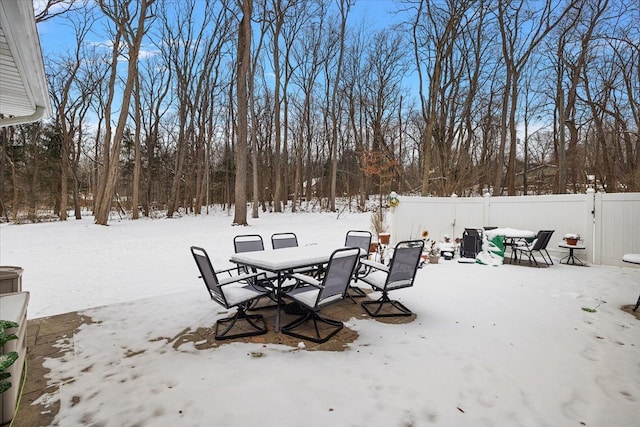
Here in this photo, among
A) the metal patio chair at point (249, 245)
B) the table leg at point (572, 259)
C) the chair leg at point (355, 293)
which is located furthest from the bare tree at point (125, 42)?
the table leg at point (572, 259)

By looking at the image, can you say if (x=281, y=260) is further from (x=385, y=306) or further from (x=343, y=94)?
(x=343, y=94)

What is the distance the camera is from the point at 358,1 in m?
17.4

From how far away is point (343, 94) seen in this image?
836 inches

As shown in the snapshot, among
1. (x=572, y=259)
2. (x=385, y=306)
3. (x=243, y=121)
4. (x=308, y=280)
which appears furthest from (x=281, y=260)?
(x=243, y=121)

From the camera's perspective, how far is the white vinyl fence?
259 inches

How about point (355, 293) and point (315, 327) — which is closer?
point (315, 327)

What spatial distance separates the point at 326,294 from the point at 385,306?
4.29ft

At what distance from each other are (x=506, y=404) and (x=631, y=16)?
1457 cm

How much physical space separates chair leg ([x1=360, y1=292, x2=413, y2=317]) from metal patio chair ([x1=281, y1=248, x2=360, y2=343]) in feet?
1.91

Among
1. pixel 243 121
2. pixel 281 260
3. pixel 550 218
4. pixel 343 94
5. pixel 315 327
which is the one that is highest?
pixel 343 94

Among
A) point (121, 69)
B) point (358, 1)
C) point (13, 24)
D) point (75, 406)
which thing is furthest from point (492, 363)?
point (121, 69)

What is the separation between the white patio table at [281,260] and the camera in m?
3.56

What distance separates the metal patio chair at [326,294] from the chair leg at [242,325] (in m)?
0.28

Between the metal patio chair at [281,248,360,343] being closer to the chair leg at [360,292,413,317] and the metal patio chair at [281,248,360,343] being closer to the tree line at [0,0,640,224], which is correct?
the chair leg at [360,292,413,317]
